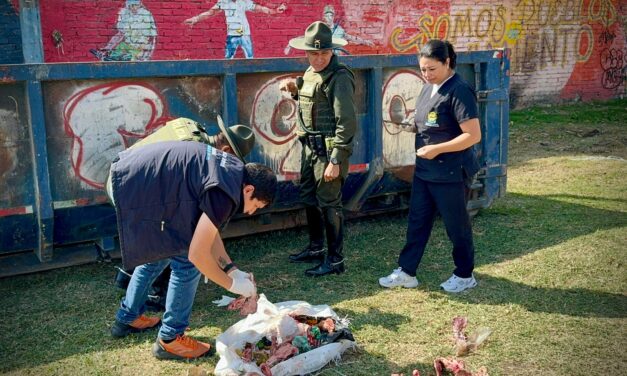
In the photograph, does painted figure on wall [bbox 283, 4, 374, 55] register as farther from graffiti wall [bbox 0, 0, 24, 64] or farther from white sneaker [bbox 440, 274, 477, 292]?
white sneaker [bbox 440, 274, 477, 292]

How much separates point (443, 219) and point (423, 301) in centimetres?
60

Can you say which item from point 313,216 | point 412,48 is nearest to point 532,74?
point 412,48

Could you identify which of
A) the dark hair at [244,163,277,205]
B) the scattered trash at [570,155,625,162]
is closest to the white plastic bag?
the dark hair at [244,163,277,205]

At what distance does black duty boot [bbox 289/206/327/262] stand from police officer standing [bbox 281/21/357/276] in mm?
47

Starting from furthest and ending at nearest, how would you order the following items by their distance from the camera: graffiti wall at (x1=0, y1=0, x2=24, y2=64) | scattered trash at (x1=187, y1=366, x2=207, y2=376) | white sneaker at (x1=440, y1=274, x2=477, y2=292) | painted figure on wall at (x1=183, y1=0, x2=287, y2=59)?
painted figure on wall at (x1=183, y1=0, x2=287, y2=59) → graffiti wall at (x1=0, y1=0, x2=24, y2=64) → white sneaker at (x1=440, y1=274, x2=477, y2=292) → scattered trash at (x1=187, y1=366, x2=207, y2=376)

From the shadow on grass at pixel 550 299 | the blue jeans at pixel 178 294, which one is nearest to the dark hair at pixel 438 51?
the shadow on grass at pixel 550 299

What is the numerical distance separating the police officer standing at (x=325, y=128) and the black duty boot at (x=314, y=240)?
0.15ft

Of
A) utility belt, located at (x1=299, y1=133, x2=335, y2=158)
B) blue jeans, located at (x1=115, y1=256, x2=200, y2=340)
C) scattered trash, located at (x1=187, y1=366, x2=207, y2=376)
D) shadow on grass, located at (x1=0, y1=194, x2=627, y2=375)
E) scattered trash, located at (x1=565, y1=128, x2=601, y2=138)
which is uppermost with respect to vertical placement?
utility belt, located at (x1=299, y1=133, x2=335, y2=158)

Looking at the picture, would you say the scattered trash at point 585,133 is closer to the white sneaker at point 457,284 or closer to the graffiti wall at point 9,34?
the white sneaker at point 457,284

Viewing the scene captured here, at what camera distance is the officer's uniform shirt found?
4.36m

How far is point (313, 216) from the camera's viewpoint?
5.31 m

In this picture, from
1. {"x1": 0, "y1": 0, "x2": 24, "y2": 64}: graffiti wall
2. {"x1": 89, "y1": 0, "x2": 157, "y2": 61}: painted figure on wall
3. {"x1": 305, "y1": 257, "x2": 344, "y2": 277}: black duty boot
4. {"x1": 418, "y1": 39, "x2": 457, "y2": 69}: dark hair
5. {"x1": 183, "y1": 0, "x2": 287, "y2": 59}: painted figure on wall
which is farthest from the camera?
{"x1": 183, "y1": 0, "x2": 287, "y2": 59}: painted figure on wall

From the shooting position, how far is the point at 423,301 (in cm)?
455

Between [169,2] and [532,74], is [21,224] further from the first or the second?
[532,74]
